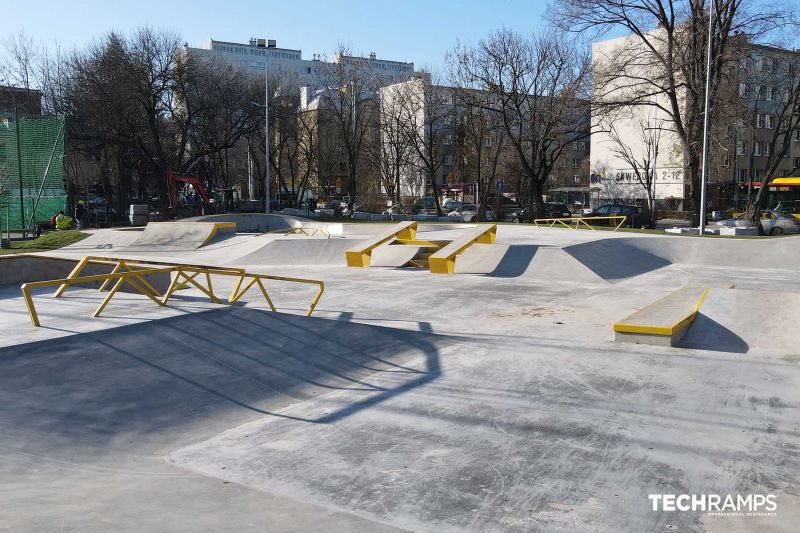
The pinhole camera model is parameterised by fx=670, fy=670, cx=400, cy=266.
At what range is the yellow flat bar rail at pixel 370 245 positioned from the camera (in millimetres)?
19000

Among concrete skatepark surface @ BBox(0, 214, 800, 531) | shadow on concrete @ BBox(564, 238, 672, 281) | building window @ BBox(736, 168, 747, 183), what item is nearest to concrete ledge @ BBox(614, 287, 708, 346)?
concrete skatepark surface @ BBox(0, 214, 800, 531)

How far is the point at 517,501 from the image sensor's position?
15.4 feet

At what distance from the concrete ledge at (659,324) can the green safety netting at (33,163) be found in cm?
2841

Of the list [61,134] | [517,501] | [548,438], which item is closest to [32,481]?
[517,501]

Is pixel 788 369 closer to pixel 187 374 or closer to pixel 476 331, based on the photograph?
pixel 476 331

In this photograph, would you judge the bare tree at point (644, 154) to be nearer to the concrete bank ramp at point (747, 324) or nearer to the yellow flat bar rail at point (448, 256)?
the yellow flat bar rail at point (448, 256)

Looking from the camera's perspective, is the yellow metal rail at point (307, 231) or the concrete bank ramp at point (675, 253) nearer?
the concrete bank ramp at point (675, 253)

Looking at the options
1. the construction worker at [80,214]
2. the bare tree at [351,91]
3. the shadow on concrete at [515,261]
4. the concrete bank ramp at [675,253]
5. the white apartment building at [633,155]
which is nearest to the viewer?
the shadow on concrete at [515,261]

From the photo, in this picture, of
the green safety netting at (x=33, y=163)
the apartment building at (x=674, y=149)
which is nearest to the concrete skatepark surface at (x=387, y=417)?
the green safety netting at (x=33, y=163)

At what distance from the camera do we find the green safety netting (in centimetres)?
3061

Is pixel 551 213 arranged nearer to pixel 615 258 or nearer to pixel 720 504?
pixel 615 258

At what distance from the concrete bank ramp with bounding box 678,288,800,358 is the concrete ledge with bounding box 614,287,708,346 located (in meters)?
0.18

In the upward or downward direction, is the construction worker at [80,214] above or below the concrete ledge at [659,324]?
above

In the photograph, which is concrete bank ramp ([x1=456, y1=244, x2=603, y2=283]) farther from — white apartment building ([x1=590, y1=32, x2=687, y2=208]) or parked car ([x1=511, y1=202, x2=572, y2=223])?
white apartment building ([x1=590, y1=32, x2=687, y2=208])
